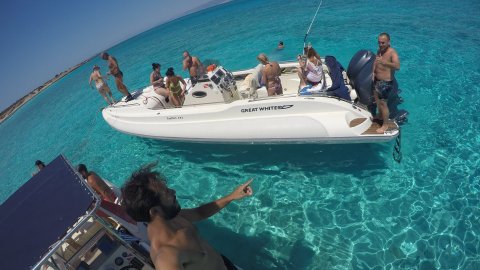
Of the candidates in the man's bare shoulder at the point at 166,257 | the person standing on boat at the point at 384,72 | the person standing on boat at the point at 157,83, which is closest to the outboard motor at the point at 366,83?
the person standing on boat at the point at 384,72

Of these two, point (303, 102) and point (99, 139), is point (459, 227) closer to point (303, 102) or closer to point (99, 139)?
point (303, 102)

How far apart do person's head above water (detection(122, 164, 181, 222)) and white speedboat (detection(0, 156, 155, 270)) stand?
1.02 metres

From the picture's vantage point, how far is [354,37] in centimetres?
1264

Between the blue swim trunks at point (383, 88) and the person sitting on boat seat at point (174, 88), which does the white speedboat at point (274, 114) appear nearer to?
the blue swim trunks at point (383, 88)

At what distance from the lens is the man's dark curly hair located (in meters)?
1.81

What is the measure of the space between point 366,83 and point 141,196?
487cm

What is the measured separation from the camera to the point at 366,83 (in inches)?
206

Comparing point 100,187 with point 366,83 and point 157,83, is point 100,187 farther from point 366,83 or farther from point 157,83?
point 366,83

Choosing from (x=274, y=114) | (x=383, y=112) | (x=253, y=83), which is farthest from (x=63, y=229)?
(x=383, y=112)

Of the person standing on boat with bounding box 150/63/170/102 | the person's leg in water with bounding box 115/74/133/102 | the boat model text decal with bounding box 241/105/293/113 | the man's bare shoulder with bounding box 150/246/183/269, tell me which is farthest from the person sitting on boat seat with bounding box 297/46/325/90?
the person's leg in water with bounding box 115/74/133/102

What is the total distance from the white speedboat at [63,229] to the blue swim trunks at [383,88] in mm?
4555

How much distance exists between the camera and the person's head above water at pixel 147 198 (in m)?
1.81

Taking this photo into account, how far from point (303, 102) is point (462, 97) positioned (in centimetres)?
452

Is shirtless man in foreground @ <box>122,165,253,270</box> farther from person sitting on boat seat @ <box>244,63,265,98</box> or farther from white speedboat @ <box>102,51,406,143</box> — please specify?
person sitting on boat seat @ <box>244,63,265,98</box>
